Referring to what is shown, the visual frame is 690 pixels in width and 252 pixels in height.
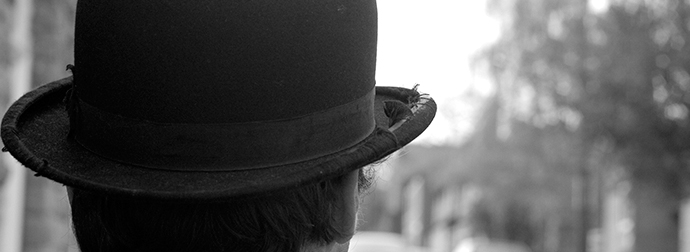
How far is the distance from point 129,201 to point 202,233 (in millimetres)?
117

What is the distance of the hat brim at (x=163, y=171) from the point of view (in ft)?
4.44

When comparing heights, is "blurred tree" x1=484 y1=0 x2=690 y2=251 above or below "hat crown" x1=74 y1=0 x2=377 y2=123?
below

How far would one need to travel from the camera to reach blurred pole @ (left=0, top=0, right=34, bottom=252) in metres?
Result: 3.85

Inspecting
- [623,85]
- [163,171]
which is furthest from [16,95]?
[623,85]

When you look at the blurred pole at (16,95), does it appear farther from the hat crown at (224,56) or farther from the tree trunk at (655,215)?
the tree trunk at (655,215)

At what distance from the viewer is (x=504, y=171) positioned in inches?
862

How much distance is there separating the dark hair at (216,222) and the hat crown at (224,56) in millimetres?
Answer: 116

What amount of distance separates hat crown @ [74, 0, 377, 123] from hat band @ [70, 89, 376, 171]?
0.04ft

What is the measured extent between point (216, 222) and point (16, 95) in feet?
9.51

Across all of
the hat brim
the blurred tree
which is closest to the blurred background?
the blurred tree

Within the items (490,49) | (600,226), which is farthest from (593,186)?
(600,226)

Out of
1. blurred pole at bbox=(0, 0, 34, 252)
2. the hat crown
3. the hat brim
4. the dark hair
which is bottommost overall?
blurred pole at bbox=(0, 0, 34, 252)

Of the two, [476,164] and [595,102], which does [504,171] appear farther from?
[595,102]

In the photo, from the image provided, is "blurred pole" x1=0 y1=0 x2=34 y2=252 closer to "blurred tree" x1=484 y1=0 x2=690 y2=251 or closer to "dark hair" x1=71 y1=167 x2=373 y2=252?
"dark hair" x1=71 y1=167 x2=373 y2=252
